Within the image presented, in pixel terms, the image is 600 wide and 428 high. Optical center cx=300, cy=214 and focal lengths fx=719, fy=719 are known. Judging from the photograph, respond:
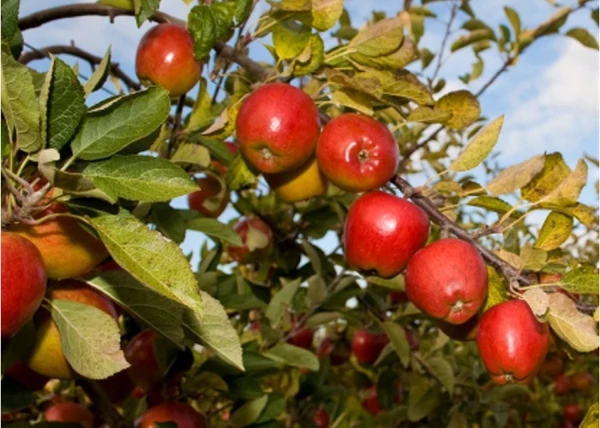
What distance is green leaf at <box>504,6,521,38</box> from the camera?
117 inches

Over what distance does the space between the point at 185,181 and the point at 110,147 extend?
4.3 inches

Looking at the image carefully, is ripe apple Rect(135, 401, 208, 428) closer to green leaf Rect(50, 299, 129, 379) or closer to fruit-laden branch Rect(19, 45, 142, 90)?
green leaf Rect(50, 299, 129, 379)

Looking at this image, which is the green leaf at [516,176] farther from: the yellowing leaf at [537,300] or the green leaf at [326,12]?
the green leaf at [326,12]

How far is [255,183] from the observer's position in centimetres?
233

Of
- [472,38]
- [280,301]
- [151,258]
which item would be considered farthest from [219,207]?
[472,38]

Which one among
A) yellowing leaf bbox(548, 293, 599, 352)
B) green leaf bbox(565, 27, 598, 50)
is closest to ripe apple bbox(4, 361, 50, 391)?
yellowing leaf bbox(548, 293, 599, 352)

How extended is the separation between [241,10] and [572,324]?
0.77 metres

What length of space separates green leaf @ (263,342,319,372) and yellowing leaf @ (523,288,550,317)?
0.81 m

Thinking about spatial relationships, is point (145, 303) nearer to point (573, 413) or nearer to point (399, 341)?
point (399, 341)

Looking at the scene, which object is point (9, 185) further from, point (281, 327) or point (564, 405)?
point (564, 405)

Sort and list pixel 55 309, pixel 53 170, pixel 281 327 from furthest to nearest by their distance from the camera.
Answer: pixel 281 327 → pixel 55 309 → pixel 53 170

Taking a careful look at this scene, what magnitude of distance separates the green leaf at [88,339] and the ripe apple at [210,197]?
87 centimetres

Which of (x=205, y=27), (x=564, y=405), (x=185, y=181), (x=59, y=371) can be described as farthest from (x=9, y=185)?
(x=564, y=405)

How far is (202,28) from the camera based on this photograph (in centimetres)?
128
